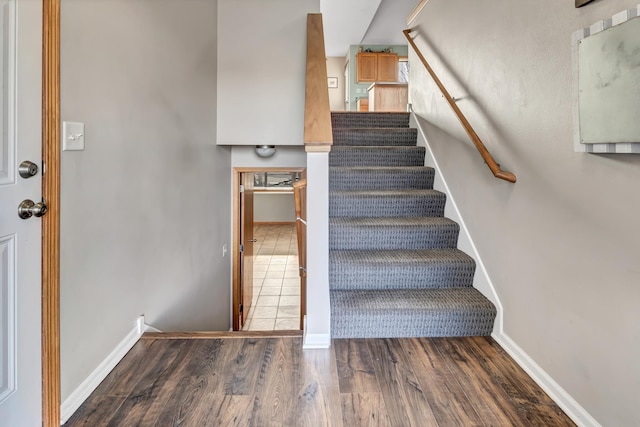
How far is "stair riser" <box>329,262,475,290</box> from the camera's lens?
8.10ft

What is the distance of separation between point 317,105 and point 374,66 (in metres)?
7.74

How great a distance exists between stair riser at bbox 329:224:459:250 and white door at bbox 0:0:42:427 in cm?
172

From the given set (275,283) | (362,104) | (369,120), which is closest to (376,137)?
(369,120)

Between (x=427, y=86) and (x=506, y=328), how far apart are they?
7.64 ft

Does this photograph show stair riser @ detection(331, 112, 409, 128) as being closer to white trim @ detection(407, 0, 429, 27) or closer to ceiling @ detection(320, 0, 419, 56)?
white trim @ detection(407, 0, 429, 27)

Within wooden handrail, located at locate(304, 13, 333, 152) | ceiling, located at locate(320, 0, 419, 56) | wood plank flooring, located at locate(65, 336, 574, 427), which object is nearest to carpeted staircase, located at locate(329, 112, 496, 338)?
wood plank flooring, located at locate(65, 336, 574, 427)

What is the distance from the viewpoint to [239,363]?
1933mm

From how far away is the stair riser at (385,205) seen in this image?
9.86ft

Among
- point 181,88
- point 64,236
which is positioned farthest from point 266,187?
point 64,236

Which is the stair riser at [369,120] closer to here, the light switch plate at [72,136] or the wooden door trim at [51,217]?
the light switch plate at [72,136]

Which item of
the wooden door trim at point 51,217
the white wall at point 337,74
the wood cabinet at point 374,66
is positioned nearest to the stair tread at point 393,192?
the wooden door trim at point 51,217

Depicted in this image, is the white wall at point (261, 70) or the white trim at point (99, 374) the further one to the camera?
the white wall at point (261, 70)

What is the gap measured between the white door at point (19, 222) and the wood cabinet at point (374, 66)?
8.52m

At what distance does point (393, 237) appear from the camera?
9.01 ft
